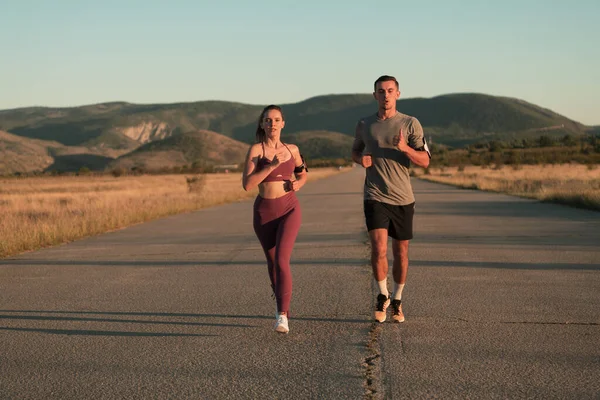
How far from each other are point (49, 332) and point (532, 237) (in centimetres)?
1037

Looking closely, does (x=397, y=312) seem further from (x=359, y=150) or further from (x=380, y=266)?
(x=359, y=150)

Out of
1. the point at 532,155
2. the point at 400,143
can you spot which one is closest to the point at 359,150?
the point at 400,143

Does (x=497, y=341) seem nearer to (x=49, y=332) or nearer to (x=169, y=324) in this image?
(x=169, y=324)

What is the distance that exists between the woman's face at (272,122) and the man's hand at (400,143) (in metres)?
0.96

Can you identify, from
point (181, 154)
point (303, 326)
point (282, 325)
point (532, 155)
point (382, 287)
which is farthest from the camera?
point (181, 154)

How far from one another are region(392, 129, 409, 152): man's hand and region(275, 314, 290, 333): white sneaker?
1665mm

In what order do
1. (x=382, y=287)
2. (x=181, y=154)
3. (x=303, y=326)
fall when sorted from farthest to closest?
(x=181, y=154)
(x=382, y=287)
(x=303, y=326)

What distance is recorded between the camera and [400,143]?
6949mm

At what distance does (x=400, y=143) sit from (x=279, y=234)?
4.08 feet

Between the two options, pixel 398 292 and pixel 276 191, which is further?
pixel 398 292

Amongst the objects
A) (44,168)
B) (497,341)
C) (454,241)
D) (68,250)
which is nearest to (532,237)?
(454,241)

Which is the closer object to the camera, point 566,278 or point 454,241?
point 566,278

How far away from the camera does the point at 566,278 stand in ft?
33.3

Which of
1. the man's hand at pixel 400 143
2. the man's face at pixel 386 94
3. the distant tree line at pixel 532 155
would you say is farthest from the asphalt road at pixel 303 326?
the distant tree line at pixel 532 155
